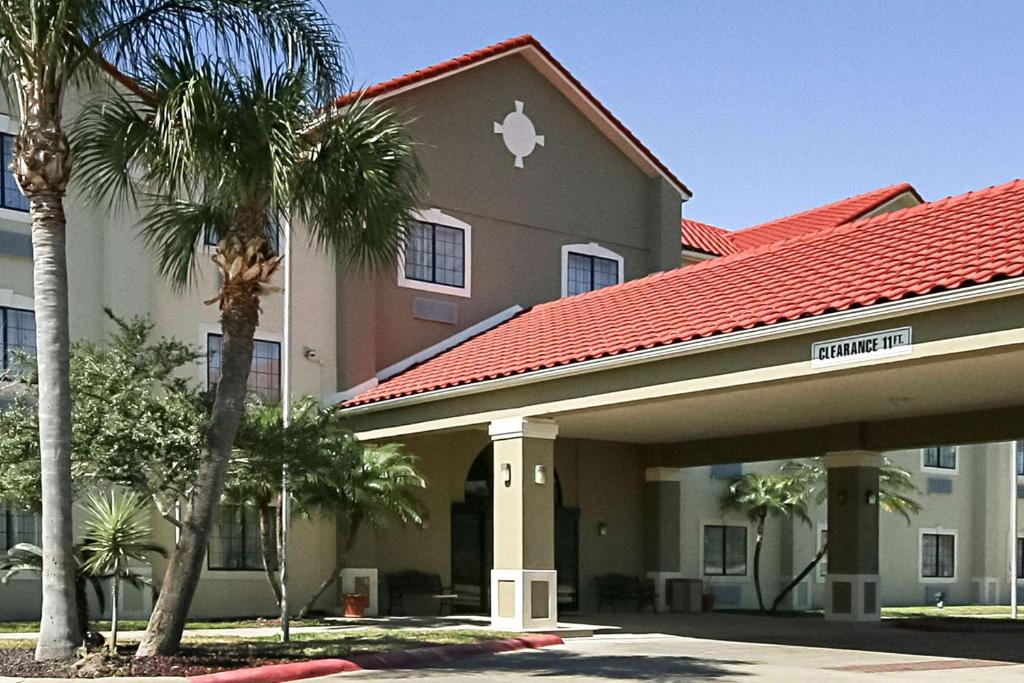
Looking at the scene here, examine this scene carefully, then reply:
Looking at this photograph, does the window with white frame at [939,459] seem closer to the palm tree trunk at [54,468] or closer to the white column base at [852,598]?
the white column base at [852,598]

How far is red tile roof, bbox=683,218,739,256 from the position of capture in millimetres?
35250

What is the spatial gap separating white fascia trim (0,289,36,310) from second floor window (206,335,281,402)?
3585mm

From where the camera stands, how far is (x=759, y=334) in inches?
699

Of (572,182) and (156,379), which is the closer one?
(156,379)

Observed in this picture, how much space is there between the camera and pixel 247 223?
1669cm

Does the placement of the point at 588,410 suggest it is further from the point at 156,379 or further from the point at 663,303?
the point at 156,379

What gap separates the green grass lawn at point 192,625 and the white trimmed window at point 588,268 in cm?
1045

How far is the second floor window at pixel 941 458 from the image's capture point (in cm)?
3941

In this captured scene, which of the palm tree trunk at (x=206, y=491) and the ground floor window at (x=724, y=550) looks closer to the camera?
the palm tree trunk at (x=206, y=491)

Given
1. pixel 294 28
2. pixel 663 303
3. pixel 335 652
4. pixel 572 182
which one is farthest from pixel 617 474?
pixel 294 28

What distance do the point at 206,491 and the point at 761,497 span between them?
19935 millimetres

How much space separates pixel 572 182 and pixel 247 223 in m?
15.7

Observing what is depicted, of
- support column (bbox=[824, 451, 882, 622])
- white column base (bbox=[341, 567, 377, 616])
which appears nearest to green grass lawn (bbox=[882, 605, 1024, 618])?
support column (bbox=[824, 451, 882, 622])

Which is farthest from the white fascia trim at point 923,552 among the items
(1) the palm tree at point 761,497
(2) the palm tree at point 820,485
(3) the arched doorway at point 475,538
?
(3) the arched doorway at point 475,538
